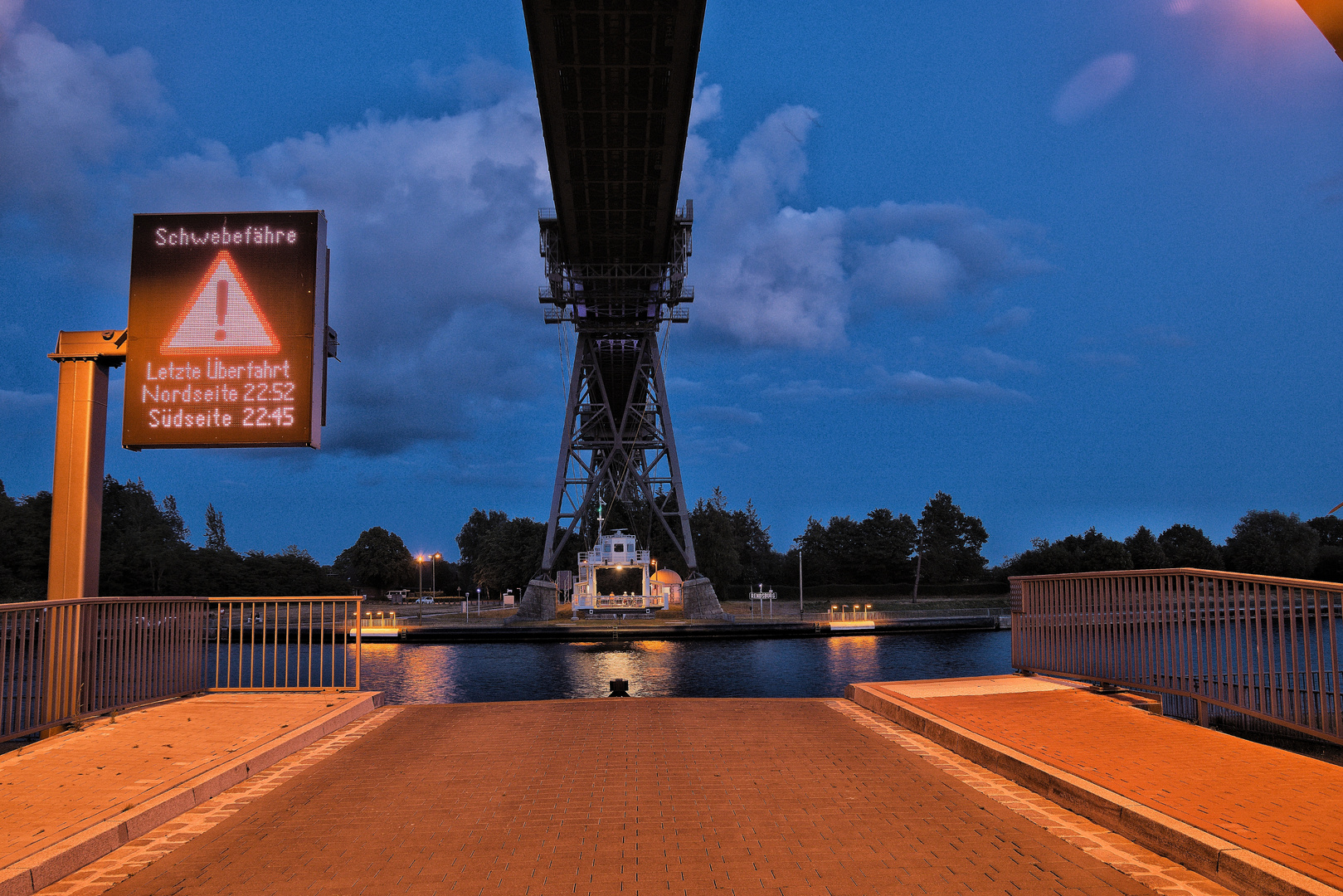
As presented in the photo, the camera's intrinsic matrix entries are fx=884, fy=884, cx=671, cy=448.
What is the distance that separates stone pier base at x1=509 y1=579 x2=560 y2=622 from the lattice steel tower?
0.41 feet

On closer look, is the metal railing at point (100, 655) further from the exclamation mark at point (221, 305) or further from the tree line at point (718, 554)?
the tree line at point (718, 554)

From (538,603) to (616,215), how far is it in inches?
938

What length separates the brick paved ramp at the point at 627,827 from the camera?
182 inches

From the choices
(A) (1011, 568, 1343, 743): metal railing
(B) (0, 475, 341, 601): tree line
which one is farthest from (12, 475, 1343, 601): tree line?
(A) (1011, 568, 1343, 743): metal railing

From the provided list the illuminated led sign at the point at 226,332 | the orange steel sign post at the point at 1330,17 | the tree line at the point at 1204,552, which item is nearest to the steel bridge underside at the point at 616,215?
the illuminated led sign at the point at 226,332

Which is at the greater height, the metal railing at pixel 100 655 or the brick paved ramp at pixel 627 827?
the metal railing at pixel 100 655

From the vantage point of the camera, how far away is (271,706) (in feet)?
33.0

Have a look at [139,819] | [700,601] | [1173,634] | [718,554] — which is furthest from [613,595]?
[139,819]

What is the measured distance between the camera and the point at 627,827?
5562 mm

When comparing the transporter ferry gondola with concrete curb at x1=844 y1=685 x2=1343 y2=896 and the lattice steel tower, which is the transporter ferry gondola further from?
concrete curb at x1=844 y1=685 x2=1343 y2=896

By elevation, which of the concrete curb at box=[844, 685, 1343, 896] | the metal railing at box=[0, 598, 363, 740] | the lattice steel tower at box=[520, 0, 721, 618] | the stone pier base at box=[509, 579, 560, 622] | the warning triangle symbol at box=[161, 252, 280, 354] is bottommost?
the stone pier base at box=[509, 579, 560, 622]

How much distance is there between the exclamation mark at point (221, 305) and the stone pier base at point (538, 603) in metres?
44.7

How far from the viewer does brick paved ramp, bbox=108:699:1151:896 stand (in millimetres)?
4629

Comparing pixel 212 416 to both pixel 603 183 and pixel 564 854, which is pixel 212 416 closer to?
pixel 564 854
